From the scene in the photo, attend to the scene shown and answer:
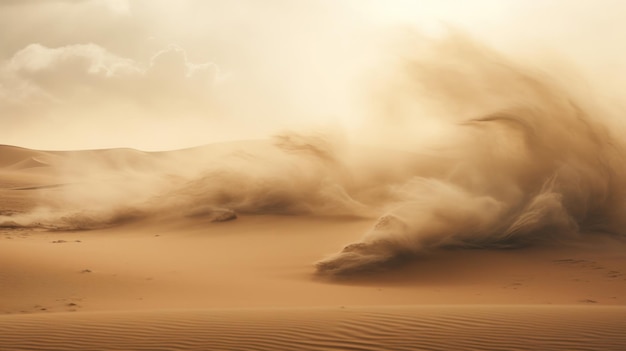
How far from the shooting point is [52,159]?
77.4m

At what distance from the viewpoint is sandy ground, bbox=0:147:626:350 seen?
571 centimetres

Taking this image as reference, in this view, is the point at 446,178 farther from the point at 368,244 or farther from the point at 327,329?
the point at 327,329

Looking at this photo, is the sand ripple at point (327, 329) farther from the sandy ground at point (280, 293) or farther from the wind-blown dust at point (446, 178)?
the wind-blown dust at point (446, 178)

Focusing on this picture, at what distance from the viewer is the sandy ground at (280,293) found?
5707 millimetres

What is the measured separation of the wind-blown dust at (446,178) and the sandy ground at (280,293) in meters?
0.57

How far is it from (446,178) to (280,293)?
630 centimetres

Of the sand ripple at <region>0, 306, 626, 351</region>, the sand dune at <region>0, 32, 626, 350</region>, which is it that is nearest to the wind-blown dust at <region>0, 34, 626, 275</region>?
the sand dune at <region>0, 32, 626, 350</region>

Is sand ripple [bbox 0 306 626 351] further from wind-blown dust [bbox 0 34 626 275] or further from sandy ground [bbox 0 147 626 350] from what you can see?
wind-blown dust [bbox 0 34 626 275]

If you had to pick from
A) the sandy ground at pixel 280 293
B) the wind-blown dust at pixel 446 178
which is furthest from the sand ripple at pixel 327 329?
the wind-blown dust at pixel 446 178

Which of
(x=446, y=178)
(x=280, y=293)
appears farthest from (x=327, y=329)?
(x=446, y=178)

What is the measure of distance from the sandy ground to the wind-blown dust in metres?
0.57

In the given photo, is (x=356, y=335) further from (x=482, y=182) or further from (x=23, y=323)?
(x=482, y=182)

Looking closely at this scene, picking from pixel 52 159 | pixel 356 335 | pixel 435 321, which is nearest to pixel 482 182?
pixel 435 321

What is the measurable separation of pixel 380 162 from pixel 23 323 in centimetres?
1649
